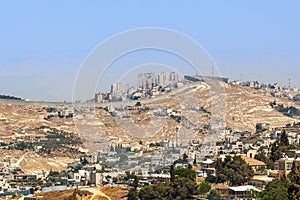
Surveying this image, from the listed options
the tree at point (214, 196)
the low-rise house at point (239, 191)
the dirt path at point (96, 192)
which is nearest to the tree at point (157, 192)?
the tree at point (214, 196)

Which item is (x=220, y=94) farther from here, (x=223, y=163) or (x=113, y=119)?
(x=223, y=163)

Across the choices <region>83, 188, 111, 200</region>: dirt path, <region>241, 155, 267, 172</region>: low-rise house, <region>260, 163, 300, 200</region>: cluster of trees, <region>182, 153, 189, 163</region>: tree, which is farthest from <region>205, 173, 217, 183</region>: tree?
<region>182, 153, 189, 163</region>: tree

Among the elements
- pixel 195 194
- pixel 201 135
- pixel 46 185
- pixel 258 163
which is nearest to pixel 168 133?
pixel 201 135

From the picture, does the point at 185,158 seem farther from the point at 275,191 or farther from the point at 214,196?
the point at 275,191

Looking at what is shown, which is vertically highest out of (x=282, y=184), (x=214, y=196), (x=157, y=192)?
(x=282, y=184)

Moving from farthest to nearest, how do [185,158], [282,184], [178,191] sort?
[185,158], [178,191], [282,184]

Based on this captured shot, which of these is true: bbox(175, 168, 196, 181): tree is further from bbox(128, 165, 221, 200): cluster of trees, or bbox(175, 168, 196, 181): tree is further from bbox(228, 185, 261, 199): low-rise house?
bbox(228, 185, 261, 199): low-rise house

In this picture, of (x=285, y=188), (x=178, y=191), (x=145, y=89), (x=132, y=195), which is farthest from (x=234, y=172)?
(x=145, y=89)

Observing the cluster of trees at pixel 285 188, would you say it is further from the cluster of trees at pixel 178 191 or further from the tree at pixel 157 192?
the tree at pixel 157 192

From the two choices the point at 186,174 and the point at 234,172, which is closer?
the point at 234,172
